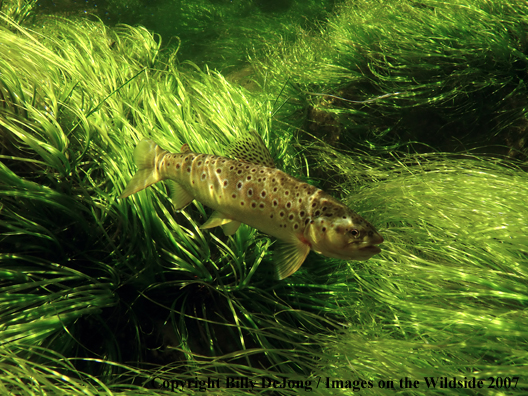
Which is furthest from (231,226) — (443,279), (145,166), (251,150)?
(443,279)

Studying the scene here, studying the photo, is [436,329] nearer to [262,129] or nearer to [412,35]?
[262,129]

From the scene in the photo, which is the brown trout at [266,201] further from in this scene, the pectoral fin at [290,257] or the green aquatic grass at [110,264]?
the green aquatic grass at [110,264]

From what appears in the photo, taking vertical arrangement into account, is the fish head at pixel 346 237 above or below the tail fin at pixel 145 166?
below

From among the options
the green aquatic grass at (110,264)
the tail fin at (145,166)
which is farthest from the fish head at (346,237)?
the tail fin at (145,166)

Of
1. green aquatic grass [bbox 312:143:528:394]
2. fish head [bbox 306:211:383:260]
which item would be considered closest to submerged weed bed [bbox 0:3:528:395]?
green aquatic grass [bbox 312:143:528:394]

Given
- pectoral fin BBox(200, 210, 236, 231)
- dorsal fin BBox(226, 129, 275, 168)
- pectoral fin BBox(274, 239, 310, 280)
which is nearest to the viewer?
pectoral fin BBox(274, 239, 310, 280)

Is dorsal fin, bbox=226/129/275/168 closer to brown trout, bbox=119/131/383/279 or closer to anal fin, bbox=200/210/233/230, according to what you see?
brown trout, bbox=119/131/383/279
